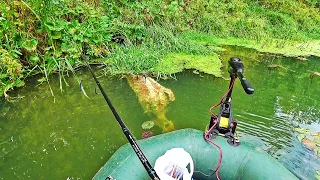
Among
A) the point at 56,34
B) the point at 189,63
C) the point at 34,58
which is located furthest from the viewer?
the point at 189,63

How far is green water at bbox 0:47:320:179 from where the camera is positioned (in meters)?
2.40

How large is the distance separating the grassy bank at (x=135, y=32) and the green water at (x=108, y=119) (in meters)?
0.25

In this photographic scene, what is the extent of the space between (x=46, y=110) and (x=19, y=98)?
35cm

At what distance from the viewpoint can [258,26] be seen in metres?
5.71

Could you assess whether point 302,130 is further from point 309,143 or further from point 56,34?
point 56,34

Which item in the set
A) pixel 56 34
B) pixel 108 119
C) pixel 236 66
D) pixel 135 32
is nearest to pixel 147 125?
pixel 108 119

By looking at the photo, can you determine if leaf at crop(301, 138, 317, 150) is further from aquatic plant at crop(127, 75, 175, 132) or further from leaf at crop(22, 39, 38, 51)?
leaf at crop(22, 39, 38, 51)

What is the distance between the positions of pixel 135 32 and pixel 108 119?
180cm

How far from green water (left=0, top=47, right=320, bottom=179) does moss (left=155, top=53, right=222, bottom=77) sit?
0.11 metres

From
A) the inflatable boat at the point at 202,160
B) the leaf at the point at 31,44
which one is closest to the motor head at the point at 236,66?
the inflatable boat at the point at 202,160

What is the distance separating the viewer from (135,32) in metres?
4.34

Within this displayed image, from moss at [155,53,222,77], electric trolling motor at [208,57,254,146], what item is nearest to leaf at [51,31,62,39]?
moss at [155,53,222,77]

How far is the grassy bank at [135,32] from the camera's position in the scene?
3.36 metres

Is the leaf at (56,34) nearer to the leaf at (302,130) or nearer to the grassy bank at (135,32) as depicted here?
the grassy bank at (135,32)
